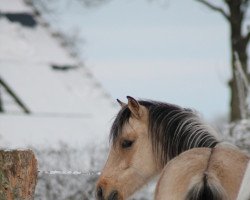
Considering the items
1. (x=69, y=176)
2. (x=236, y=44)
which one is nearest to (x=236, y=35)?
(x=236, y=44)

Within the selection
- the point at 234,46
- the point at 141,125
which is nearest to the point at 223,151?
the point at 141,125

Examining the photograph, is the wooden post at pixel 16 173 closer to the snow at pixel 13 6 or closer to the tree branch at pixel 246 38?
the tree branch at pixel 246 38

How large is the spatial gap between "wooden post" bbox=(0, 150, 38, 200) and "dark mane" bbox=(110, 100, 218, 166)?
86 cm

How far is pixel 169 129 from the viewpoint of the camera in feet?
23.5

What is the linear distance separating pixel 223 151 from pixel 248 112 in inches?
382

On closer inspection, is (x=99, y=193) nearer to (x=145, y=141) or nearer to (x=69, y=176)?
(x=145, y=141)

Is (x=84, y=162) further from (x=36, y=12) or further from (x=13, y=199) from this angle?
(x=36, y=12)

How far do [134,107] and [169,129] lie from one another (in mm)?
377

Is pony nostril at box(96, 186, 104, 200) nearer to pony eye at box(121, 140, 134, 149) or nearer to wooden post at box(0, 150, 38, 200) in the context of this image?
pony eye at box(121, 140, 134, 149)

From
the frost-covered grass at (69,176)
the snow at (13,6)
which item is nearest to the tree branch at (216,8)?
the snow at (13,6)

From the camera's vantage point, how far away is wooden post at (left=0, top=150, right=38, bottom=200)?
6680 mm

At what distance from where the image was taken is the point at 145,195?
43.0ft

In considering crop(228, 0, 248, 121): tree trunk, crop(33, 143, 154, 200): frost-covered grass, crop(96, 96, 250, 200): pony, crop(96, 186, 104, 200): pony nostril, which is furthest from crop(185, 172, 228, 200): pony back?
crop(228, 0, 248, 121): tree trunk

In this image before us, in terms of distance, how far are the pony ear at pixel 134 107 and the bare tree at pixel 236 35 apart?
1243cm
